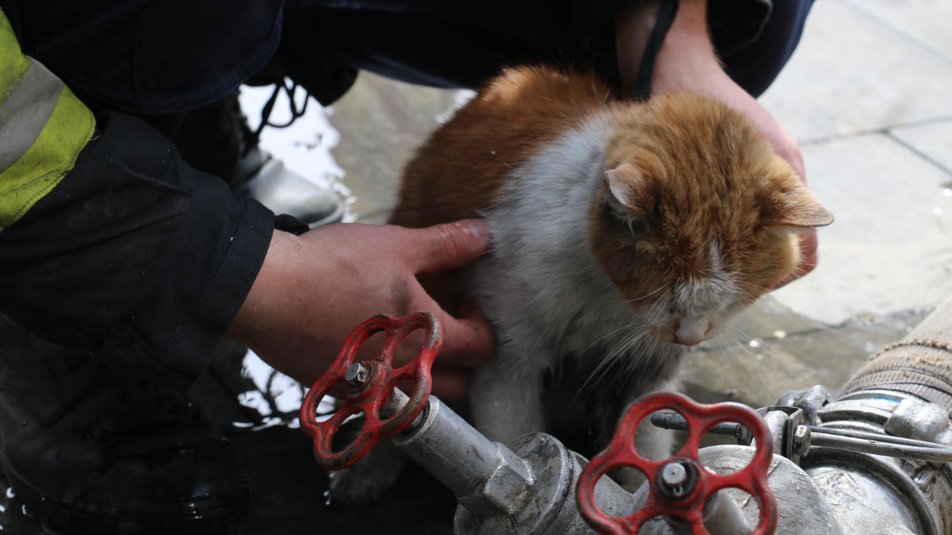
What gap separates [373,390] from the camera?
1111 mm

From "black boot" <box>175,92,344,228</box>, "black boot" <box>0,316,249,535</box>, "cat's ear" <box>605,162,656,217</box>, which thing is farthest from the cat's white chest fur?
"black boot" <box>175,92,344,228</box>

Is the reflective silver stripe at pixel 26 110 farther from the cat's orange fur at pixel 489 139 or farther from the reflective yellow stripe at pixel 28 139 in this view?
the cat's orange fur at pixel 489 139

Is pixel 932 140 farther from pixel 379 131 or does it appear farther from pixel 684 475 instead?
pixel 684 475

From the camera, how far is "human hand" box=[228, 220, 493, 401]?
1543mm

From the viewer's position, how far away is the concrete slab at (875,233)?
252cm

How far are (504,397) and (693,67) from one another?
0.65 metres

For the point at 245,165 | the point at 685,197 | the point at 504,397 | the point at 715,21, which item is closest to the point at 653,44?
the point at 715,21

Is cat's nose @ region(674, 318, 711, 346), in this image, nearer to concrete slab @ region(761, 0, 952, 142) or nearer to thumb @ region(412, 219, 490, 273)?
thumb @ region(412, 219, 490, 273)

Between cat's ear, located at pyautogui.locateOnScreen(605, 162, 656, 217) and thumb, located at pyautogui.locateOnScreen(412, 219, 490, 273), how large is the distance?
29 centimetres

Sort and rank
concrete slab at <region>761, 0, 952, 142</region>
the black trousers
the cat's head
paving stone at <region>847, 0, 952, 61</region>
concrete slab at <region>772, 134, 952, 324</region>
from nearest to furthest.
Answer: the cat's head, the black trousers, concrete slab at <region>772, 134, 952, 324</region>, concrete slab at <region>761, 0, 952, 142</region>, paving stone at <region>847, 0, 952, 61</region>

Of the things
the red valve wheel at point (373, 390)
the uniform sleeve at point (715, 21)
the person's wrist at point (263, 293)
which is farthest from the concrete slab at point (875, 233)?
the red valve wheel at point (373, 390)

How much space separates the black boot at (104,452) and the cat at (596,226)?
0.46 metres

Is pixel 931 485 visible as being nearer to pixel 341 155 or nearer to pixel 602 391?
pixel 602 391

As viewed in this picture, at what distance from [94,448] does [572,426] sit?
0.83m
